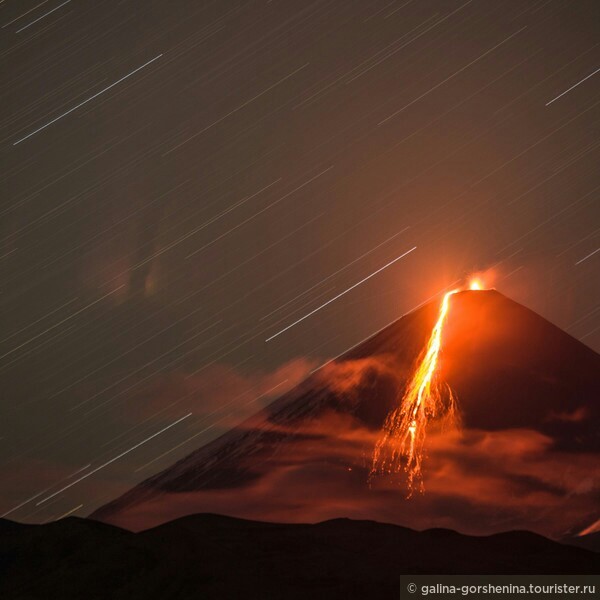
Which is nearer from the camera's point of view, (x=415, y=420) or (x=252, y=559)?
(x=252, y=559)

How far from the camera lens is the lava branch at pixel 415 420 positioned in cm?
6122

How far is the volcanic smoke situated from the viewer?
201 feet

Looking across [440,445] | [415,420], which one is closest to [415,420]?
[415,420]

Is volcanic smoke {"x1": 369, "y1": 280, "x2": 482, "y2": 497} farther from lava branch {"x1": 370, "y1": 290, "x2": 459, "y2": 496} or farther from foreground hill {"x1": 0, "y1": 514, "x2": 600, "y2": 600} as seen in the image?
foreground hill {"x1": 0, "y1": 514, "x2": 600, "y2": 600}

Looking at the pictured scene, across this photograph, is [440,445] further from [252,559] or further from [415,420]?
[252,559]

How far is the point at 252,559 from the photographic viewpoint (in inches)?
1855

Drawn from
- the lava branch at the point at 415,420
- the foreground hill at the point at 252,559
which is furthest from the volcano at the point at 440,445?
the foreground hill at the point at 252,559

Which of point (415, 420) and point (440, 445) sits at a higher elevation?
point (415, 420)

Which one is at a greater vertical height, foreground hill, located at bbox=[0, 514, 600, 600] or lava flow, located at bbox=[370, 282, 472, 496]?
lava flow, located at bbox=[370, 282, 472, 496]

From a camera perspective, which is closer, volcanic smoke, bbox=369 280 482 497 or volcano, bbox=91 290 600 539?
volcano, bbox=91 290 600 539

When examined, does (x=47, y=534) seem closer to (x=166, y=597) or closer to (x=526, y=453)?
(x=166, y=597)

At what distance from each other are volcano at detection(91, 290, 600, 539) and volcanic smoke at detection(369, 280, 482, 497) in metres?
0.66

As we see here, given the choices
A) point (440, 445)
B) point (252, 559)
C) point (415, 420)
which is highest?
point (415, 420)

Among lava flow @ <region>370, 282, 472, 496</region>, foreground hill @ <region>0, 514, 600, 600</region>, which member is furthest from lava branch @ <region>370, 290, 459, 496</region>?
foreground hill @ <region>0, 514, 600, 600</region>
